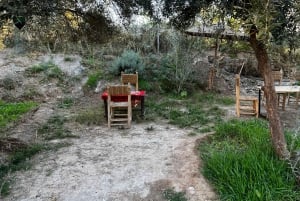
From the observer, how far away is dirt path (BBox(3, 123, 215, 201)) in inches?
150

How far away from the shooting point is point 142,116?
7.27 m

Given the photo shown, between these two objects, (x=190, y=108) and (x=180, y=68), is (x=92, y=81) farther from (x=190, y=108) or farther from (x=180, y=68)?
(x=190, y=108)

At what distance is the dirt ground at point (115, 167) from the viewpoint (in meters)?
3.83

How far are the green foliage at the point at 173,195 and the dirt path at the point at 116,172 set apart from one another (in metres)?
0.06

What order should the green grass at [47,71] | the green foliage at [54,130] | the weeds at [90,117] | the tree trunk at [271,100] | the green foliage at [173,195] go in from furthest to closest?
1. the green grass at [47,71]
2. the weeds at [90,117]
3. the green foliage at [54,130]
4. the tree trunk at [271,100]
5. the green foliage at [173,195]

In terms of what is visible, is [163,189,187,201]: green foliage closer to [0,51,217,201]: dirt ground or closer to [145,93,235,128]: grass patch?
[0,51,217,201]: dirt ground

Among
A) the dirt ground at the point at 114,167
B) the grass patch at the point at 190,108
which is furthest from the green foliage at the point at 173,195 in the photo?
the grass patch at the point at 190,108

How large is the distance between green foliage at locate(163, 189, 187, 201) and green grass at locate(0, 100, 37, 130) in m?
3.92

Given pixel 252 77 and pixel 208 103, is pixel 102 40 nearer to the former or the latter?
pixel 208 103

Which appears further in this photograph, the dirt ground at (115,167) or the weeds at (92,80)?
the weeds at (92,80)

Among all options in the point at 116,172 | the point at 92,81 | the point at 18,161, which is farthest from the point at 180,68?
the point at 18,161

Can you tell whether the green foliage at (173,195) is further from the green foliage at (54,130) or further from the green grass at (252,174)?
the green foliage at (54,130)

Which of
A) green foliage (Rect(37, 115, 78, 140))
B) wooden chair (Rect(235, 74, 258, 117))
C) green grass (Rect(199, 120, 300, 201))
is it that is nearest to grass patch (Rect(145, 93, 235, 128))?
wooden chair (Rect(235, 74, 258, 117))

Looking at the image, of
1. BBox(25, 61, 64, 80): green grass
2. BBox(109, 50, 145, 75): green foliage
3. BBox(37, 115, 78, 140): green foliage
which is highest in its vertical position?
BBox(109, 50, 145, 75): green foliage
